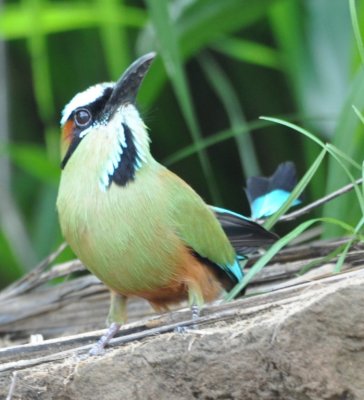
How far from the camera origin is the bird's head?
3.44 metres

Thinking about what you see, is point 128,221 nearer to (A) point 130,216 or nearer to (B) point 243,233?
(A) point 130,216

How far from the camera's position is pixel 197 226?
137 inches

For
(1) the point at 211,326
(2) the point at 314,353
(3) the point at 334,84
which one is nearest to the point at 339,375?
(2) the point at 314,353

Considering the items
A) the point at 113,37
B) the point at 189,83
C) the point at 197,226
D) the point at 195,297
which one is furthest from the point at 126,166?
the point at 189,83

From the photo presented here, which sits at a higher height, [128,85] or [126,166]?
[128,85]

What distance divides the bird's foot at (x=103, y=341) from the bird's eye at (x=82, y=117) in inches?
25.6

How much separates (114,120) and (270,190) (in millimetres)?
762

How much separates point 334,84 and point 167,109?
Result: 1.04 m

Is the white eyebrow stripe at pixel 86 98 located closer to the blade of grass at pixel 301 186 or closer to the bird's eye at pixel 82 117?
the bird's eye at pixel 82 117

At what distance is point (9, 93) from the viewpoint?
659 cm

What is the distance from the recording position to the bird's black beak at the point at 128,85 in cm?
346

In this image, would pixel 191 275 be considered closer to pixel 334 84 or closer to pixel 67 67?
pixel 334 84

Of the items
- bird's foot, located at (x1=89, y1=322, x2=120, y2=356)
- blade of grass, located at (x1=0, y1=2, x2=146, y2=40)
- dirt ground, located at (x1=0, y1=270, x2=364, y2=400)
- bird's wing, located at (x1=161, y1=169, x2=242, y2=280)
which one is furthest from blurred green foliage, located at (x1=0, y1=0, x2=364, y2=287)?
dirt ground, located at (x1=0, y1=270, x2=364, y2=400)

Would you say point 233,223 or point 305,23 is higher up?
point 305,23
